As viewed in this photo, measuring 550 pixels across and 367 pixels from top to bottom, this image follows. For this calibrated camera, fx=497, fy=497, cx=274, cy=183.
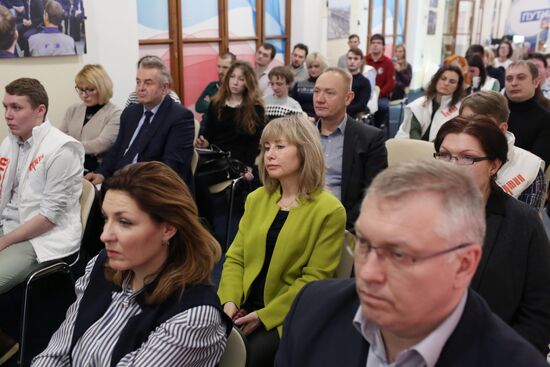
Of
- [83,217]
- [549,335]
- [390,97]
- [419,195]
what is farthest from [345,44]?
[419,195]

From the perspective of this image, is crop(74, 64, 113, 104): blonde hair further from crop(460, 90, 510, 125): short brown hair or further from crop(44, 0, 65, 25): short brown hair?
crop(460, 90, 510, 125): short brown hair

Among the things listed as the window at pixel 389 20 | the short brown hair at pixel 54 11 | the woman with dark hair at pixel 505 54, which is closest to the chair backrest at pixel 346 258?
the short brown hair at pixel 54 11

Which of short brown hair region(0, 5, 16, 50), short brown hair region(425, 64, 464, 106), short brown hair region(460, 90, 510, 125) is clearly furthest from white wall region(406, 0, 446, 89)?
short brown hair region(0, 5, 16, 50)

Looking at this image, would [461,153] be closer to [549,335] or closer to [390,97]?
[549,335]

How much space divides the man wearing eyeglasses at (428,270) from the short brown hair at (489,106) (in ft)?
6.22

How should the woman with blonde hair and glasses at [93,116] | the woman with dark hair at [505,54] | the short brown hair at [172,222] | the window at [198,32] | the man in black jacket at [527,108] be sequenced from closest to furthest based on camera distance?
the short brown hair at [172,222]
the man in black jacket at [527,108]
the woman with blonde hair and glasses at [93,116]
the window at [198,32]
the woman with dark hair at [505,54]

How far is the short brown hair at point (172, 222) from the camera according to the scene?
1562 millimetres

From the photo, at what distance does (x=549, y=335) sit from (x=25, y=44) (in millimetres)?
3843

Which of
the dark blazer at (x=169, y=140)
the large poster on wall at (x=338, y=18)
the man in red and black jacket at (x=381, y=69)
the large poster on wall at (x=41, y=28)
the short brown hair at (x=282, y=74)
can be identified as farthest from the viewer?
the large poster on wall at (x=338, y=18)

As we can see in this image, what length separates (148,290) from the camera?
156cm

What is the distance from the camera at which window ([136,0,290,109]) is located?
539 centimetres

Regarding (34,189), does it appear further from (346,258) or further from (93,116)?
(346,258)

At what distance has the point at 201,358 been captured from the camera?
4.91ft

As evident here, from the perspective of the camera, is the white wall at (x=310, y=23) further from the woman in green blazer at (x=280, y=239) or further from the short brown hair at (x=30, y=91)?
the woman in green blazer at (x=280, y=239)
